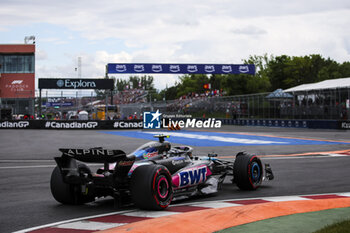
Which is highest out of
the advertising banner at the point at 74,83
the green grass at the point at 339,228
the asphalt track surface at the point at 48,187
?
the advertising banner at the point at 74,83

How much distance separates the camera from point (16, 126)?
38938mm

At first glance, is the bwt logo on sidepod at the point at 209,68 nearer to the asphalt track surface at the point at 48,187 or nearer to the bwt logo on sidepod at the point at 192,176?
the asphalt track surface at the point at 48,187

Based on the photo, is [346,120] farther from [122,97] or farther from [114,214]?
[114,214]

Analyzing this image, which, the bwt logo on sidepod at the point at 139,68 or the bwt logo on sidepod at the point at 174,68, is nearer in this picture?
the bwt logo on sidepod at the point at 139,68

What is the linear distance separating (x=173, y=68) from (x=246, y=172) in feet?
131

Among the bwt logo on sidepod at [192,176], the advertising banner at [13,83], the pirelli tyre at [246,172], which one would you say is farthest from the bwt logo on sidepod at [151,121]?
the advertising banner at [13,83]

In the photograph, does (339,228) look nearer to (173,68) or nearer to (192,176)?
(192,176)

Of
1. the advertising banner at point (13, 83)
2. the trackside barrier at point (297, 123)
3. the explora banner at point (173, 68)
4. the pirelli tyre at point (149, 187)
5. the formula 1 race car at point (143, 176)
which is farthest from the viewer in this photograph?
the advertising banner at point (13, 83)

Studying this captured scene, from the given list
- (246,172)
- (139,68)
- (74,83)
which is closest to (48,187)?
(246,172)

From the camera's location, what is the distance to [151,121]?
128 ft

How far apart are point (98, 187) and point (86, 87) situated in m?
38.4

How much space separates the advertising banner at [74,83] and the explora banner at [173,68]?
304 centimetres

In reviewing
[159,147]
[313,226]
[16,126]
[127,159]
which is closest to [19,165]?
[159,147]

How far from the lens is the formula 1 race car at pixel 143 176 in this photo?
22.0 feet
